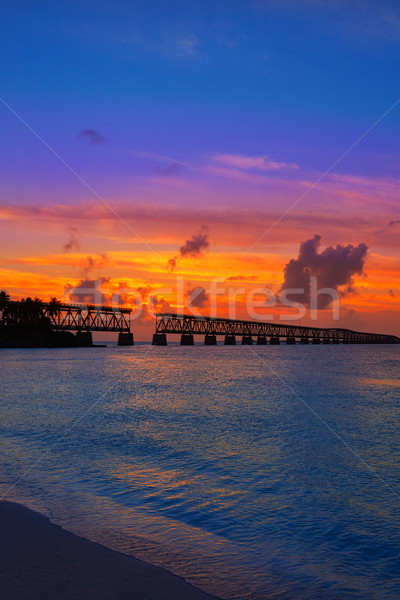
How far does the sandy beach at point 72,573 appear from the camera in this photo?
7211 millimetres

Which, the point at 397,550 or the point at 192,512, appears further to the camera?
the point at 192,512

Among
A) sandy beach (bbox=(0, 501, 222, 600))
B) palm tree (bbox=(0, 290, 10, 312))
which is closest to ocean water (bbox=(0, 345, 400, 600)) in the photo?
sandy beach (bbox=(0, 501, 222, 600))

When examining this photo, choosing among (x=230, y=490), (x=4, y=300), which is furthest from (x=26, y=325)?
(x=230, y=490)

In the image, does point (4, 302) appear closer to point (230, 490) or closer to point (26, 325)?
point (26, 325)

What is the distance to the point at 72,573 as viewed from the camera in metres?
7.94

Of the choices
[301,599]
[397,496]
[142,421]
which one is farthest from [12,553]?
[142,421]

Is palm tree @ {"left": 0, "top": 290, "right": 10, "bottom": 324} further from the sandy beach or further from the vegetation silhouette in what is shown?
→ the sandy beach

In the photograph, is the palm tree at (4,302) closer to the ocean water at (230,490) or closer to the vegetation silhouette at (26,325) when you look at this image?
the vegetation silhouette at (26,325)

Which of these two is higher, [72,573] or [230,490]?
[72,573]

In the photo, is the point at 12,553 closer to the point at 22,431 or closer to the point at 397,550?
the point at 397,550

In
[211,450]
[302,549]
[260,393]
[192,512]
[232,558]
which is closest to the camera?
[232,558]

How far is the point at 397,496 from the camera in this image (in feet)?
48.1

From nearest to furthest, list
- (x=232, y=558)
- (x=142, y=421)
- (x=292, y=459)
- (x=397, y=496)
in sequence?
(x=232, y=558)
(x=397, y=496)
(x=292, y=459)
(x=142, y=421)

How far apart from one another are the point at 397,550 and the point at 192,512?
486cm
